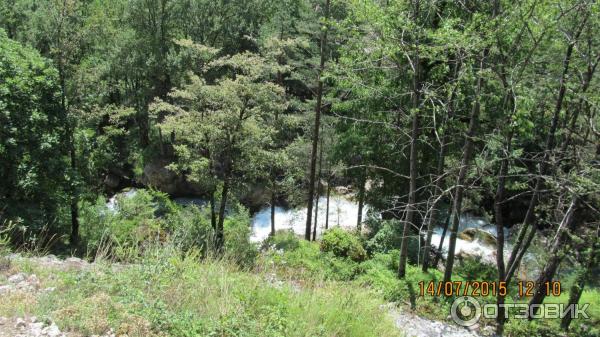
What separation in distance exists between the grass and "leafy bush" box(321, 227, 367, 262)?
21.1 feet

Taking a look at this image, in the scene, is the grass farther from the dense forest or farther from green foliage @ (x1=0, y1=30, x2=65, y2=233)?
green foliage @ (x1=0, y1=30, x2=65, y2=233)

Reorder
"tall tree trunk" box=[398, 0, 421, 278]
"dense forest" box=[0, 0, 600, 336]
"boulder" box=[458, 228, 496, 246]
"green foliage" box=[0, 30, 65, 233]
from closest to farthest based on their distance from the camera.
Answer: "dense forest" box=[0, 0, 600, 336] < "tall tree trunk" box=[398, 0, 421, 278] < "green foliage" box=[0, 30, 65, 233] < "boulder" box=[458, 228, 496, 246]

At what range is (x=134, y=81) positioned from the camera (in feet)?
90.6

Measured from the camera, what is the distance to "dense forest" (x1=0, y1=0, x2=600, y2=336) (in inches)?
302

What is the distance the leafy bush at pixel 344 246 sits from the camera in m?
12.4

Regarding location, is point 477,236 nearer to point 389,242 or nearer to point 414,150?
point 389,242

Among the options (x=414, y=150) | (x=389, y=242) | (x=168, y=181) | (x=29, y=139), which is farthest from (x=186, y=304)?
(x=168, y=181)

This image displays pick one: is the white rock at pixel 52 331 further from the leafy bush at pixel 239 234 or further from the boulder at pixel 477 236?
the boulder at pixel 477 236

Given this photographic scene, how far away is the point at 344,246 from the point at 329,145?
9062mm

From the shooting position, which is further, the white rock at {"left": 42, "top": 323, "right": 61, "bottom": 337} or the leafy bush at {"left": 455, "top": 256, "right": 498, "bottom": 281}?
the leafy bush at {"left": 455, "top": 256, "right": 498, "bottom": 281}

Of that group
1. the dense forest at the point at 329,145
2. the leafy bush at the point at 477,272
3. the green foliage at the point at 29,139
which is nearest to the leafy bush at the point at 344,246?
the dense forest at the point at 329,145

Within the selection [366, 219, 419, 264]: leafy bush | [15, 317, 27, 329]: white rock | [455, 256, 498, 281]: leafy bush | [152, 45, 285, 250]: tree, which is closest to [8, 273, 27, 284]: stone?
[15, 317, 27, 329]: white rock

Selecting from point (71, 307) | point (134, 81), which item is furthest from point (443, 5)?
point (134, 81)

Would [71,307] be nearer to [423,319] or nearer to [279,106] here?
[423,319]
